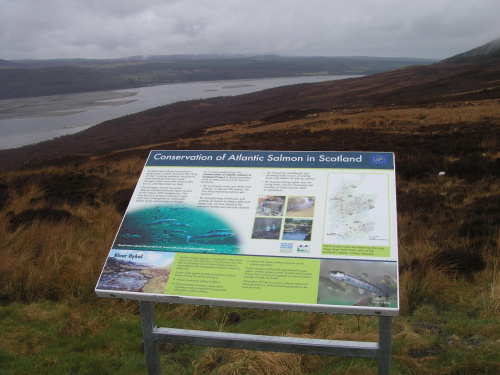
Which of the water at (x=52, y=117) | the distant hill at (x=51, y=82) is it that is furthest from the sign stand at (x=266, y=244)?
the distant hill at (x=51, y=82)

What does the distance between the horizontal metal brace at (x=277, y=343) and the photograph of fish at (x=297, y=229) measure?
580 millimetres

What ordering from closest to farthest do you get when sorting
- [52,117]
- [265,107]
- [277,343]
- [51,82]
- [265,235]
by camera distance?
1. [277,343]
2. [265,235]
3. [265,107]
4. [52,117]
5. [51,82]

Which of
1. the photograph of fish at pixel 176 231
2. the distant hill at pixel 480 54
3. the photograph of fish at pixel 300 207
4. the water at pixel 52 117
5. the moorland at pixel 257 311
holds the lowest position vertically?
the moorland at pixel 257 311

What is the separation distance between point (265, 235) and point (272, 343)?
62 cm

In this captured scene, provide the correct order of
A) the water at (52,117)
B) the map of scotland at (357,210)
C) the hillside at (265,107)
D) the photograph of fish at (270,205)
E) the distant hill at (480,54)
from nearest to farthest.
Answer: the map of scotland at (357,210) < the photograph of fish at (270,205) < the hillside at (265,107) < the water at (52,117) < the distant hill at (480,54)

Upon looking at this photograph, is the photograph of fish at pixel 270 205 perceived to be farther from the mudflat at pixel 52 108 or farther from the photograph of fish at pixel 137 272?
the mudflat at pixel 52 108

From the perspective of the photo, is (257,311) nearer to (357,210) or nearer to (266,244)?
(266,244)

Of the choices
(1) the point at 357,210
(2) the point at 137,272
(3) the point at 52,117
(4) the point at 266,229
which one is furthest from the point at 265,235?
(3) the point at 52,117

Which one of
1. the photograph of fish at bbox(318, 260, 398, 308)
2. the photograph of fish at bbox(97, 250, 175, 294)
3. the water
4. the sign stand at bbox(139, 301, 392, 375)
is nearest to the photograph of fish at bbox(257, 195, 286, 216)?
the photograph of fish at bbox(318, 260, 398, 308)

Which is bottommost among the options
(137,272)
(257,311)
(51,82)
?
(257,311)

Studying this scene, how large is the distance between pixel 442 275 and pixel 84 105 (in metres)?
98.6

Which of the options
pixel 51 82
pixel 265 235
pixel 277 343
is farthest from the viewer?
pixel 51 82

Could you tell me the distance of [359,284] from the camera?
2.32 meters

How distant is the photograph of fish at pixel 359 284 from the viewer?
7.43 ft
